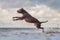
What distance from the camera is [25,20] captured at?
17.5 m

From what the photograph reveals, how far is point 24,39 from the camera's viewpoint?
15.4 metres

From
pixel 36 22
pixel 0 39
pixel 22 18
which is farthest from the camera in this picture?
pixel 36 22

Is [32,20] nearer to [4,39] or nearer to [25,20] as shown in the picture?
[25,20]

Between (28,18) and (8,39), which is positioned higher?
(28,18)

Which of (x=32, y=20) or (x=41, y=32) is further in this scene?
(x=41, y=32)

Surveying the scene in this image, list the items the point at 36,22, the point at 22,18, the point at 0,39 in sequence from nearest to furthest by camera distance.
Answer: the point at 0,39 < the point at 22,18 < the point at 36,22

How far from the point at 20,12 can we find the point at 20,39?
2499mm

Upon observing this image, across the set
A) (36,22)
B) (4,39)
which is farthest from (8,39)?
(36,22)

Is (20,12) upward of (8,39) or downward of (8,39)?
upward

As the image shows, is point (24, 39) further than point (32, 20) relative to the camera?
No

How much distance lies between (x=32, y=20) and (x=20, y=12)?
1.22m

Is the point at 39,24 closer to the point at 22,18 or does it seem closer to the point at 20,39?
the point at 22,18

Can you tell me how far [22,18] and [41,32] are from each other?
9.69ft

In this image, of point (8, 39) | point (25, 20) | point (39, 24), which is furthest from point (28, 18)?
→ point (8, 39)
